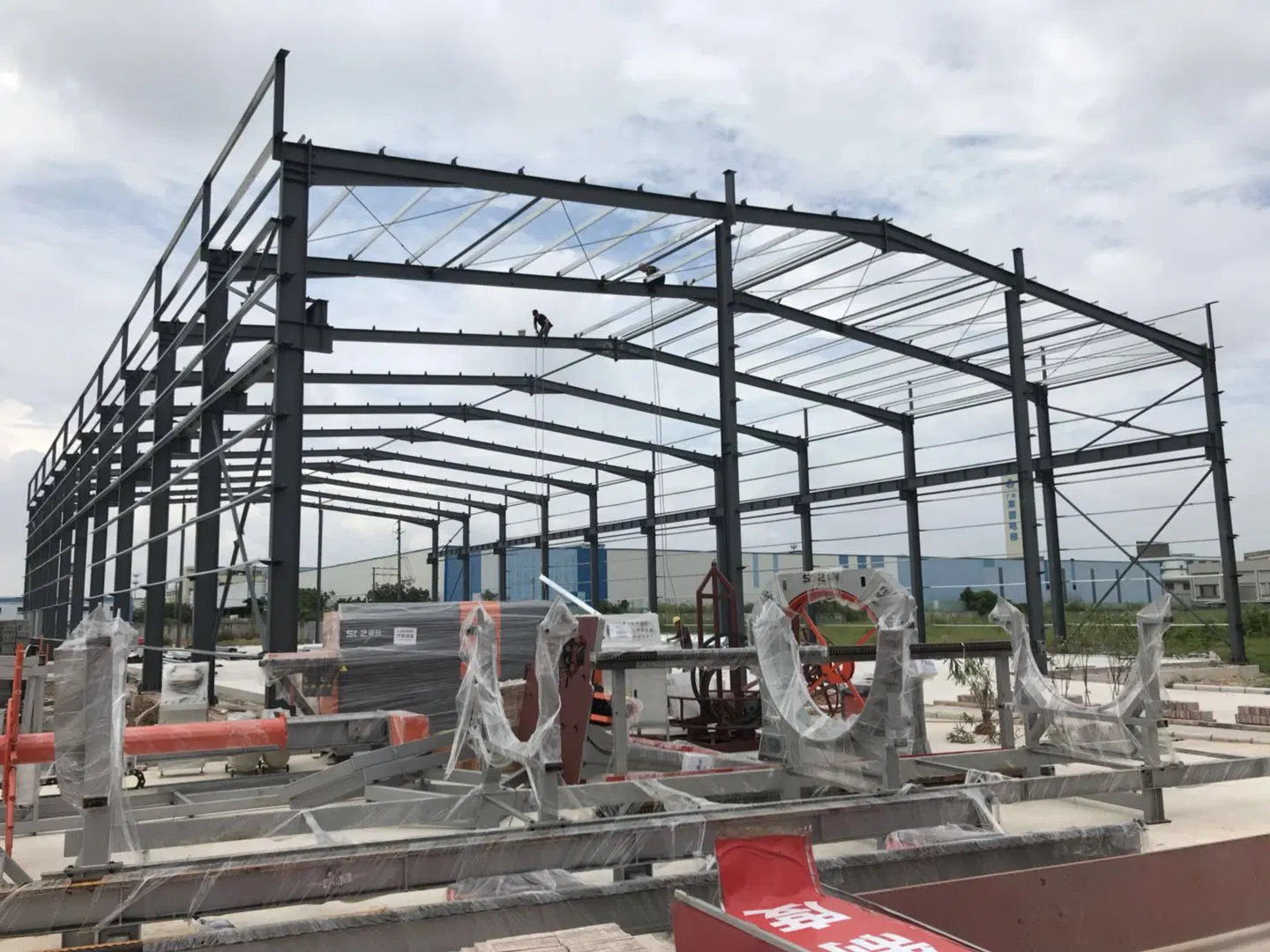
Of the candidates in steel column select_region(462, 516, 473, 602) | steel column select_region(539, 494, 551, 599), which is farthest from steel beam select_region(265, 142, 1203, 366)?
steel column select_region(462, 516, 473, 602)

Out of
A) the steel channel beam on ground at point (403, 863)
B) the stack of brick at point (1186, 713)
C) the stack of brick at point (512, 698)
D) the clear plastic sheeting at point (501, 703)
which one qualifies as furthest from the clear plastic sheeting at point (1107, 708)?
the stack of brick at point (1186, 713)

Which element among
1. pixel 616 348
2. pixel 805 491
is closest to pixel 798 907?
pixel 616 348

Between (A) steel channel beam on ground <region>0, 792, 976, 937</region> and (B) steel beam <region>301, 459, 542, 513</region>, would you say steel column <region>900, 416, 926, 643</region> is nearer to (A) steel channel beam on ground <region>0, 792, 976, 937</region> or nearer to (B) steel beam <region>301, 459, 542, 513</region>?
(B) steel beam <region>301, 459, 542, 513</region>

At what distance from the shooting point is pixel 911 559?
2712 cm

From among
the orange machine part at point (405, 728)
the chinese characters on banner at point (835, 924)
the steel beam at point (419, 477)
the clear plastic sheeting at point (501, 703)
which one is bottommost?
the chinese characters on banner at point (835, 924)

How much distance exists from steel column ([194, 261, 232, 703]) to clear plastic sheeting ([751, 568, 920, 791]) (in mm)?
11350

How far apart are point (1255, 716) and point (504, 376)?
16.5m

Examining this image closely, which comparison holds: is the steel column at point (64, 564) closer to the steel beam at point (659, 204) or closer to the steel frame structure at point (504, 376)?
the steel frame structure at point (504, 376)

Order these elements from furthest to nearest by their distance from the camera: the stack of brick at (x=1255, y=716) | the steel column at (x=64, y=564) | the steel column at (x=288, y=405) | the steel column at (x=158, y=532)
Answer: the steel column at (x=64, y=564) → the steel column at (x=158, y=532) → the stack of brick at (x=1255, y=716) → the steel column at (x=288, y=405)

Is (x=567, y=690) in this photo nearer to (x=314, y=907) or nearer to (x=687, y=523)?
(x=314, y=907)

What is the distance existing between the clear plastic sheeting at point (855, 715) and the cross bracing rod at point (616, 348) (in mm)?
11787

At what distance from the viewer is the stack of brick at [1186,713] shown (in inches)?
545

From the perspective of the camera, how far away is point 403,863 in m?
4.37

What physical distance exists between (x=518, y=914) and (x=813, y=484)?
2638cm
